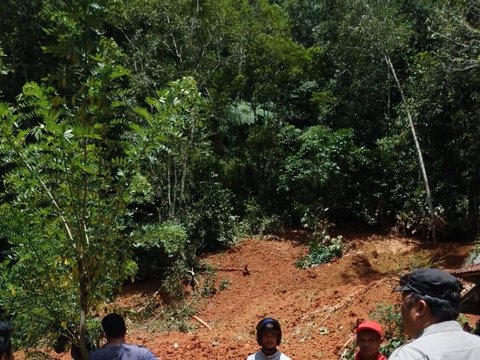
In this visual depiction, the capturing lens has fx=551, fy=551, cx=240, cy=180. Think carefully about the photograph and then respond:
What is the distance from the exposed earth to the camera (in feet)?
27.9

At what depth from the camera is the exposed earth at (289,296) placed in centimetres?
849

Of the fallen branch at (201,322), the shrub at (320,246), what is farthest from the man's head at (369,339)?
the shrub at (320,246)

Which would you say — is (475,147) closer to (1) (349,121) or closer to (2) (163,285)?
(1) (349,121)

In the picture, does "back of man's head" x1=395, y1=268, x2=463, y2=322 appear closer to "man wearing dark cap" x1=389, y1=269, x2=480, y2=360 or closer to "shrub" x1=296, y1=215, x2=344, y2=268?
"man wearing dark cap" x1=389, y1=269, x2=480, y2=360

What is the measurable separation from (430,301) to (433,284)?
7cm

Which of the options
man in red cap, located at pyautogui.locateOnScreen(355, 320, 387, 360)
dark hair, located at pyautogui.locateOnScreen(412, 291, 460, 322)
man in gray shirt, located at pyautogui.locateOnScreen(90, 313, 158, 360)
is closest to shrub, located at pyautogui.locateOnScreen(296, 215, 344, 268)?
man in red cap, located at pyautogui.locateOnScreen(355, 320, 387, 360)

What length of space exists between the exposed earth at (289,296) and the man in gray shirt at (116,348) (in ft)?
14.6

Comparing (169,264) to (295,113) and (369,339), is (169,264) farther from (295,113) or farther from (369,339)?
(369,339)

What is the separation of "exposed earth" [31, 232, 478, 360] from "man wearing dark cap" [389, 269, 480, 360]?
18.9 ft

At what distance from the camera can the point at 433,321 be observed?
2.12m

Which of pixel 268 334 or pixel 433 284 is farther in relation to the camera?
pixel 268 334

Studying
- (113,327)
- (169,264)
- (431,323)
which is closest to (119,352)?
(113,327)

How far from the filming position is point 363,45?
16812 millimetres

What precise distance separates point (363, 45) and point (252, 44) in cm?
339
